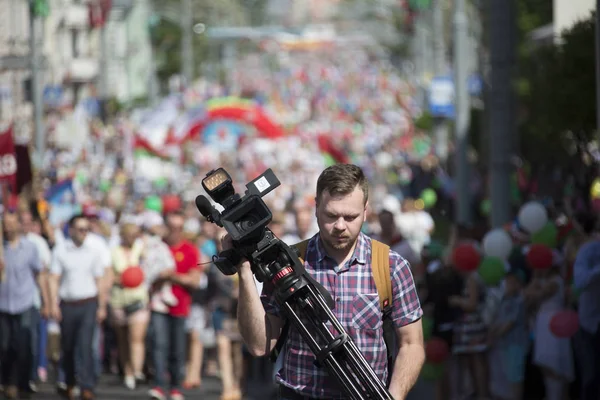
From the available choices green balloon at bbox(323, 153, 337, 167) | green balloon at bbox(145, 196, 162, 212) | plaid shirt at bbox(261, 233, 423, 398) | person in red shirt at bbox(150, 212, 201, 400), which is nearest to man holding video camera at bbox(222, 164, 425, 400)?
plaid shirt at bbox(261, 233, 423, 398)

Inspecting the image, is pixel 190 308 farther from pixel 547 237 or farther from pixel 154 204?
pixel 154 204

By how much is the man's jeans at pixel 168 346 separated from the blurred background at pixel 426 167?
1.24 feet

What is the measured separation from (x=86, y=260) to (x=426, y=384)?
10.5 feet

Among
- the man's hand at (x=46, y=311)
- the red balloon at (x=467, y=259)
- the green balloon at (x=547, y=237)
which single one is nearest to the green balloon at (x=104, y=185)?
the man's hand at (x=46, y=311)

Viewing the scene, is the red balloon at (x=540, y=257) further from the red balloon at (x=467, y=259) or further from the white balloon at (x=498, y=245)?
the white balloon at (x=498, y=245)

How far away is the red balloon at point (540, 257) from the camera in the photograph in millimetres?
11344

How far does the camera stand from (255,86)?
307 ft

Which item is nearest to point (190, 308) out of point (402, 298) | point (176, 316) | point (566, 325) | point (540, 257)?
point (176, 316)

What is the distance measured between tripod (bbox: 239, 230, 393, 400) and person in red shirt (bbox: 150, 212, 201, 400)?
840 centimetres

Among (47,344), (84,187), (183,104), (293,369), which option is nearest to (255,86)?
(183,104)

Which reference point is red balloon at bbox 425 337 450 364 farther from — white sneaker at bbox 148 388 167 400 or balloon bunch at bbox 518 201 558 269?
white sneaker at bbox 148 388 167 400

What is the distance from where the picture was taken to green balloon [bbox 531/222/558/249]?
488 inches

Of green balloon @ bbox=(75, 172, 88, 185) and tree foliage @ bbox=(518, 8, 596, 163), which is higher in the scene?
tree foliage @ bbox=(518, 8, 596, 163)

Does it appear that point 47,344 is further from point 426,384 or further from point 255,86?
point 255,86
